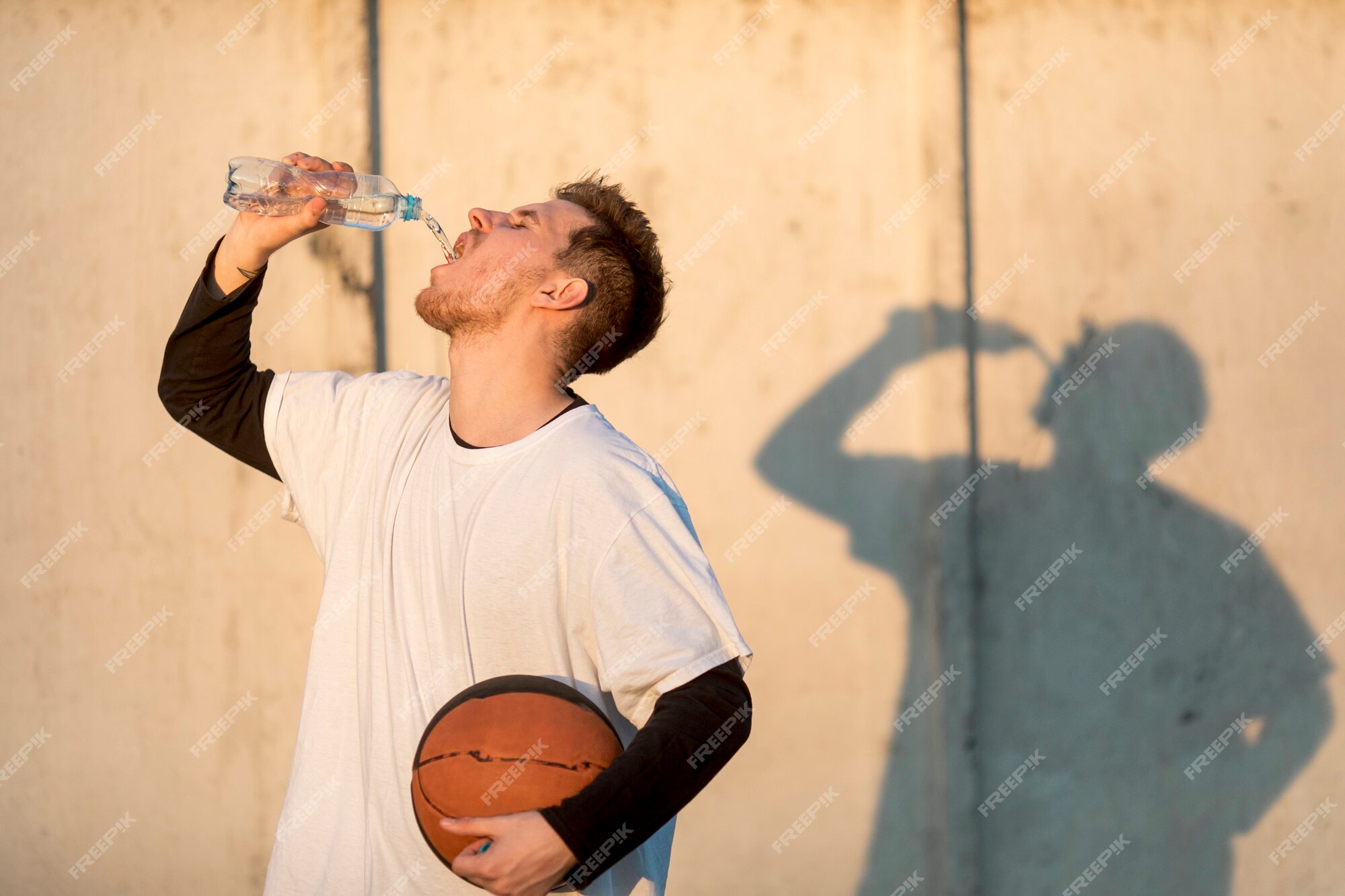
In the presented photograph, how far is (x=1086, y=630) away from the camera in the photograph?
3975mm

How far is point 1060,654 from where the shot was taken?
397cm

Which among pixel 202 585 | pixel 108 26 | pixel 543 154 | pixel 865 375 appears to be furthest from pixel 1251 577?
pixel 108 26

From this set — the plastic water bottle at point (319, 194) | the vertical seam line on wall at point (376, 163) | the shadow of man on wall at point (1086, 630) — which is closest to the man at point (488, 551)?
the plastic water bottle at point (319, 194)

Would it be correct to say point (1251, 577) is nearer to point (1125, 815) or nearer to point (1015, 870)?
point (1125, 815)

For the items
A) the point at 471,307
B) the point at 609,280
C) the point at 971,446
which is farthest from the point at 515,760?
the point at 971,446

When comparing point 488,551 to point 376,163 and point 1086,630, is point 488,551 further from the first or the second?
point 1086,630

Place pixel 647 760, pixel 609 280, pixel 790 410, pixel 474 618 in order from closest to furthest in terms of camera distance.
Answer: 1. pixel 647 760
2. pixel 474 618
3. pixel 609 280
4. pixel 790 410

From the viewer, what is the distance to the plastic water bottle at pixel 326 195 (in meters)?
2.75

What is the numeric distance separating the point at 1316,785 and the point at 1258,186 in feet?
7.76

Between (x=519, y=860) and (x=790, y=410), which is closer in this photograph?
(x=519, y=860)

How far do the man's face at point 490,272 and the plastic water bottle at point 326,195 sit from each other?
0.14 m

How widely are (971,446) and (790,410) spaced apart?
0.69 metres

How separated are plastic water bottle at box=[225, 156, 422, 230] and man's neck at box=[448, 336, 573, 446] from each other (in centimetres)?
47

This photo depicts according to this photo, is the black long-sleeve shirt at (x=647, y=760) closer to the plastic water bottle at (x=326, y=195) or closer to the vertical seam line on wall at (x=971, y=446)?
the plastic water bottle at (x=326, y=195)
